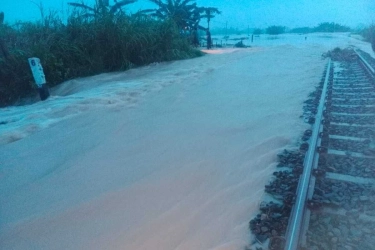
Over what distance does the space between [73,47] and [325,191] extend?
26.3ft

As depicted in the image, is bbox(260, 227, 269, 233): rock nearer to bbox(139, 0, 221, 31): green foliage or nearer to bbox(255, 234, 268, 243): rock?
bbox(255, 234, 268, 243): rock

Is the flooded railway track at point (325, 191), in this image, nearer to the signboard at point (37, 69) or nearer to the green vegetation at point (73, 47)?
the signboard at point (37, 69)

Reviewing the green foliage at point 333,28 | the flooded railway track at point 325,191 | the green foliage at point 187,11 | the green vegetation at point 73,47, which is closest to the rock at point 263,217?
the flooded railway track at point 325,191

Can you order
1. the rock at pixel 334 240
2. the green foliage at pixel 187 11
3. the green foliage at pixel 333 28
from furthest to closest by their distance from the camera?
the green foliage at pixel 333 28 < the green foliage at pixel 187 11 < the rock at pixel 334 240

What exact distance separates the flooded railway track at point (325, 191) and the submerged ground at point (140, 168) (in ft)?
0.58

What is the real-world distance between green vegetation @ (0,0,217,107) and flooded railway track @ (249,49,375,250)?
680 centimetres

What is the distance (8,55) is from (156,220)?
7.14 metres

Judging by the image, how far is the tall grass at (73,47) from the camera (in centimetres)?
707

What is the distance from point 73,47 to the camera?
26.8 ft

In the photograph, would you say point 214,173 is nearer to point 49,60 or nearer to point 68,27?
point 49,60

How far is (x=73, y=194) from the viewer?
99.9 inches

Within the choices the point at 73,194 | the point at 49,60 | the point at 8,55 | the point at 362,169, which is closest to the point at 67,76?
the point at 49,60

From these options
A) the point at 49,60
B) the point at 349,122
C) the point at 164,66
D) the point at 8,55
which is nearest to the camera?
the point at 349,122

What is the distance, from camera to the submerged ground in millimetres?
2057
